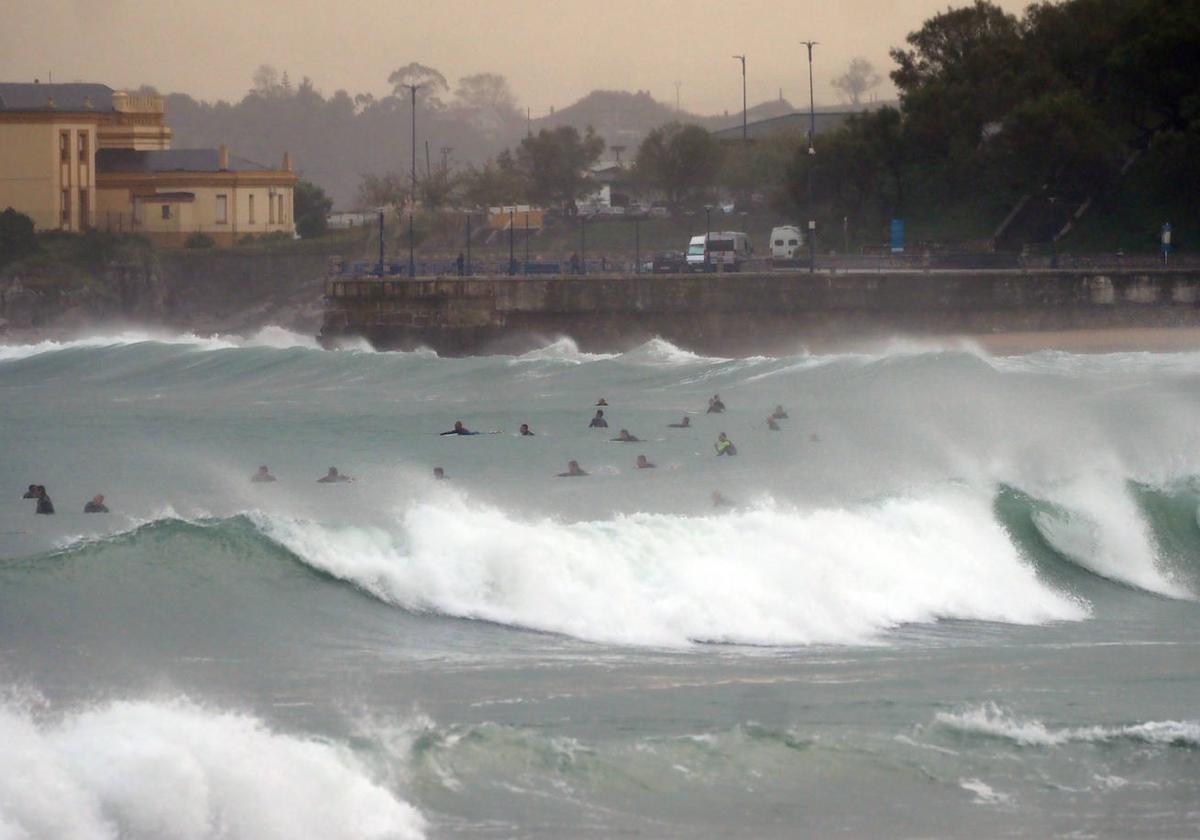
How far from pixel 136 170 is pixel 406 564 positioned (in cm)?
7206

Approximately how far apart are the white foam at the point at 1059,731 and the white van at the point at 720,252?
137 feet

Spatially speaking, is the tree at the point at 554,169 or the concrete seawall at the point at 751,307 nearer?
the concrete seawall at the point at 751,307

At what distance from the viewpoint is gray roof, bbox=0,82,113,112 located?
88.6m

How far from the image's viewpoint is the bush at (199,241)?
8150 cm

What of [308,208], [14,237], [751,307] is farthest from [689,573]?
[308,208]

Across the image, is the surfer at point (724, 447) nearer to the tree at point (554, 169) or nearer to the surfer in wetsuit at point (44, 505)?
the surfer in wetsuit at point (44, 505)

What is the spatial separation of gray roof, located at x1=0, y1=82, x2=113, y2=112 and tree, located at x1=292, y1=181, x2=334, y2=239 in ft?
36.4

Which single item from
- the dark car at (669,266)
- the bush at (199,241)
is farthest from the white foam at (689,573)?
the bush at (199,241)

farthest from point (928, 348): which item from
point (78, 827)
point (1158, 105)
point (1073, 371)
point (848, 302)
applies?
point (78, 827)

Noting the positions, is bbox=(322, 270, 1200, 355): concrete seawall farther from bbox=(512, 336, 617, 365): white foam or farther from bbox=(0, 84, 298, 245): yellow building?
bbox=(0, 84, 298, 245): yellow building

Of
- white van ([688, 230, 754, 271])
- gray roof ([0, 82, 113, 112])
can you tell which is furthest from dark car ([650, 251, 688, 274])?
gray roof ([0, 82, 113, 112])

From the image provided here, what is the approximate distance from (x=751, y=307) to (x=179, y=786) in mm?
41622

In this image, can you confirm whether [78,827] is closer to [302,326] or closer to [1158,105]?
[1158,105]

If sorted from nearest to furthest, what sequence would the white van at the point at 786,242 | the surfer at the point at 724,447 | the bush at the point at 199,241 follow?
the surfer at the point at 724,447, the white van at the point at 786,242, the bush at the point at 199,241
